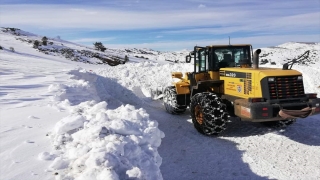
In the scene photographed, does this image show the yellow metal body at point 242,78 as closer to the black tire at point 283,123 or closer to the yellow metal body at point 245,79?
the yellow metal body at point 245,79

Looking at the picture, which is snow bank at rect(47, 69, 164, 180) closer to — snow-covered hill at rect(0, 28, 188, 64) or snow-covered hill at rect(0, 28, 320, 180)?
snow-covered hill at rect(0, 28, 320, 180)

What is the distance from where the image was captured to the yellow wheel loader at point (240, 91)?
7.12m

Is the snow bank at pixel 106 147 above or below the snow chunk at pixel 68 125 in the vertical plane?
below

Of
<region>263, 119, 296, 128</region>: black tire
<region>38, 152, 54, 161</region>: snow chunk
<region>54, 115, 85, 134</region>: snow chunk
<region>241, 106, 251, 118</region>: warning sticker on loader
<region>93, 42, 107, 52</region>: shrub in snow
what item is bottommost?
<region>263, 119, 296, 128</region>: black tire

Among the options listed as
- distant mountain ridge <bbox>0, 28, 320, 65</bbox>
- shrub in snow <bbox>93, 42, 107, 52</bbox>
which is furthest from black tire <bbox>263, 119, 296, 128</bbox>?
shrub in snow <bbox>93, 42, 107, 52</bbox>

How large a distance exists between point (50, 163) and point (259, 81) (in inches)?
207

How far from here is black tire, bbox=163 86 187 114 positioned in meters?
10.5

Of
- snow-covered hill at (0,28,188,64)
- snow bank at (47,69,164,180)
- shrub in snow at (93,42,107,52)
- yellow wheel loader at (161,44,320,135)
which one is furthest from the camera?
shrub in snow at (93,42,107,52)

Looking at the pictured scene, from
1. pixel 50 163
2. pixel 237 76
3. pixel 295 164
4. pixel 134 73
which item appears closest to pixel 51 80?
pixel 237 76

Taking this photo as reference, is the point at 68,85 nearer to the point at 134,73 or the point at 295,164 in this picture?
the point at 295,164

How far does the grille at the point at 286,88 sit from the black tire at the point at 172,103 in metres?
3.80

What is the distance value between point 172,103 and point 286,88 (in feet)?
13.6

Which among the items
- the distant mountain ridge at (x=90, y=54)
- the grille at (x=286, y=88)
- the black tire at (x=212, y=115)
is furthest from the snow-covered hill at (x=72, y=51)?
the grille at (x=286, y=88)

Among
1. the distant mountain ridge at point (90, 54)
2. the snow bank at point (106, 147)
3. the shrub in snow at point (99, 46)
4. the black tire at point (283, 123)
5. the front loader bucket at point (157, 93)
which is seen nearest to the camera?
the snow bank at point (106, 147)
